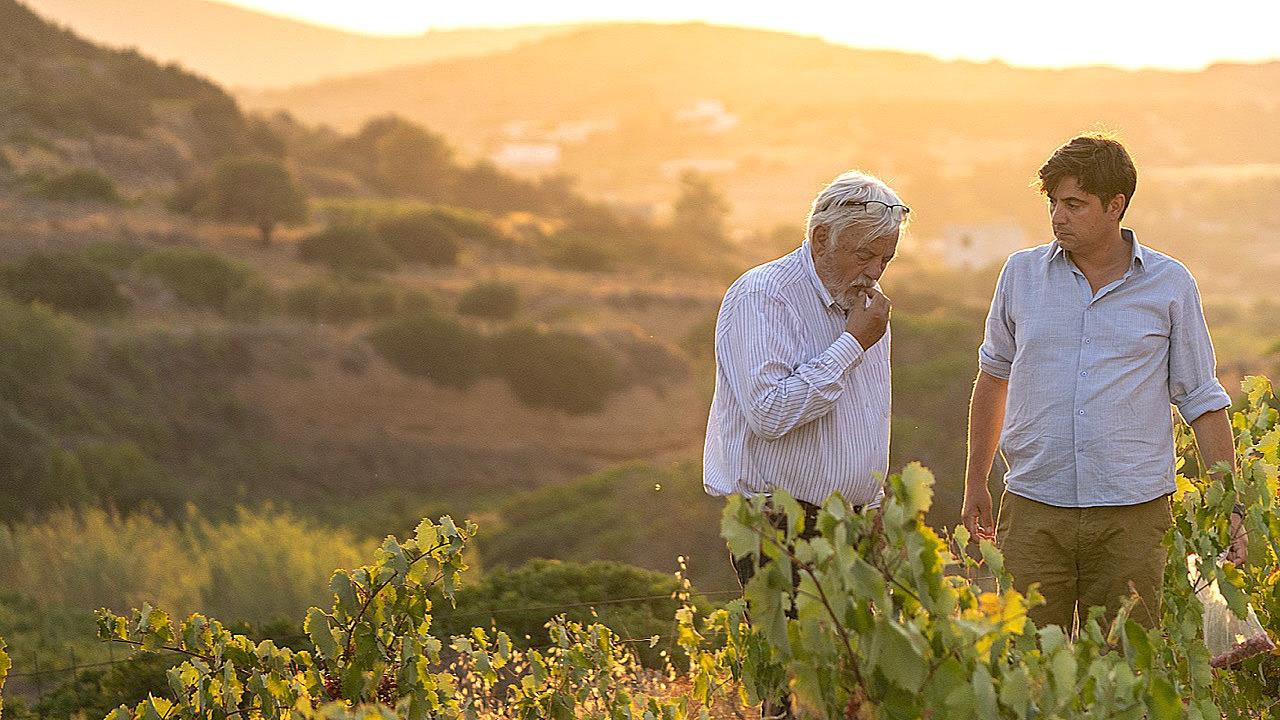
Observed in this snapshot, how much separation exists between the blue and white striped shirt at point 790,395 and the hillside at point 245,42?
479ft

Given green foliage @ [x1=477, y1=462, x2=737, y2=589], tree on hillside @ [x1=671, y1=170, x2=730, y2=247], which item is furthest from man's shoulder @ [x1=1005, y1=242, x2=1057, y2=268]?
tree on hillside @ [x1=671, y1=170, x2=730, y2=247]

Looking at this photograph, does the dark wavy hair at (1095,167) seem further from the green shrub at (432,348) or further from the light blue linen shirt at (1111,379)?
the green shrub at (432,348)

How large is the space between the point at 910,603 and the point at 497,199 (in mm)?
44918

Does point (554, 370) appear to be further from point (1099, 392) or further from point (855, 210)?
point (855, 210)

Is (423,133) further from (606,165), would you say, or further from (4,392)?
(606,165)

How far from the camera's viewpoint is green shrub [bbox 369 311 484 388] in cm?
2475

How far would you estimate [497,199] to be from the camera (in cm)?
4647

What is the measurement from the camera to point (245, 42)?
175m

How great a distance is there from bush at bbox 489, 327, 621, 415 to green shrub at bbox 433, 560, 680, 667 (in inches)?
710

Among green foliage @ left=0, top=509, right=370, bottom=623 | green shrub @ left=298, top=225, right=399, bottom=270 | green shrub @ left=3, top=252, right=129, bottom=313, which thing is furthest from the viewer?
green shrub @ left=298, top=225, right=399, bottom=270

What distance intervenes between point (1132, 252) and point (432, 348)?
22077 millimetres

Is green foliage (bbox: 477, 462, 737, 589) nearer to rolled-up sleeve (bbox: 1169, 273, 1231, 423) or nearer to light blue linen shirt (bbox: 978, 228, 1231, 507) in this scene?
light blue linen shirt (bbox: 978, 228, 1231, 507)

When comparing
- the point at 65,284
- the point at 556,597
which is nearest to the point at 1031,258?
the point at 556,597

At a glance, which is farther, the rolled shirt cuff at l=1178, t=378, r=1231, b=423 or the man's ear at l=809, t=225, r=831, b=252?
the rolled shirt cuff at l=1178, t=378, r=1231, b=423
